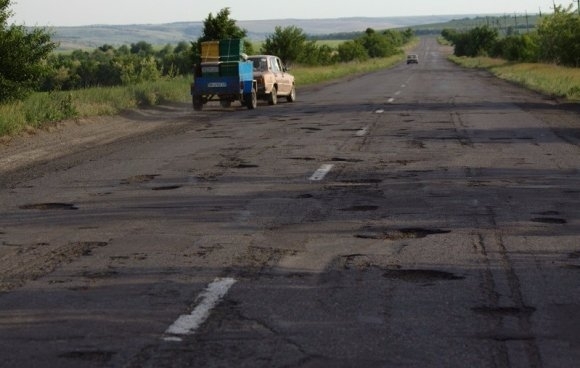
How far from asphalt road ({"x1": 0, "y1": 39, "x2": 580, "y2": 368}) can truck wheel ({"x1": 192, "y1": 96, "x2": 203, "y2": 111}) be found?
515 inches

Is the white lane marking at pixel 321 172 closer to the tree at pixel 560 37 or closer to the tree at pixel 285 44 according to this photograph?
the tree at pixel 285 44

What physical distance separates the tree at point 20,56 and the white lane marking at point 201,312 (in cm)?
1603

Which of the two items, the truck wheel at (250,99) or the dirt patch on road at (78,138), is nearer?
the dirt patch on road at (78,138)

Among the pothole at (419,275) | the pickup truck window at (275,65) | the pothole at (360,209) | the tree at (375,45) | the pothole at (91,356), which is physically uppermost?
the pickup truck window at (275,65)

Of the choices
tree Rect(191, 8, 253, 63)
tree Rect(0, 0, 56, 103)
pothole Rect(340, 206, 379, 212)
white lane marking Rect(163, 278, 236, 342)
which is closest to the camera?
white lane marking Rect(163, 278, 236, 342)

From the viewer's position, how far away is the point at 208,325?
18.7 ft

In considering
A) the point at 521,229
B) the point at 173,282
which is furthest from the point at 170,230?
the point at 521,229

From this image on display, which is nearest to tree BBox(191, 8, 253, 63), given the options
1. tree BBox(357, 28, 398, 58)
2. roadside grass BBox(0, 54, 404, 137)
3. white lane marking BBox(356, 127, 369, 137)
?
roadside grass BBox(0, 54, 404, 137)

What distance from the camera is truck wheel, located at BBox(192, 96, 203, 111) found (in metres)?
28.8

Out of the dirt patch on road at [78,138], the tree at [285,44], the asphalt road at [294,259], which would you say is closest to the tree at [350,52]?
the tree at [285,44]

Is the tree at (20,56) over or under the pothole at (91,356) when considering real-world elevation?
over

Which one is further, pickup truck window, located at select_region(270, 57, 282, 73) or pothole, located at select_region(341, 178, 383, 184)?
pickup truck window, located at select_region(270, 57, 282, 73)

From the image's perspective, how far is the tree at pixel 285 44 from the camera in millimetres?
61469

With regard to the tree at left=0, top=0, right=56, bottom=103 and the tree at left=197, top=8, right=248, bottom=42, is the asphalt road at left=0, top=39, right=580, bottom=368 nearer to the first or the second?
the tree at left=0, top=0, right=56, bottom=103
